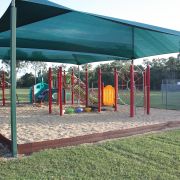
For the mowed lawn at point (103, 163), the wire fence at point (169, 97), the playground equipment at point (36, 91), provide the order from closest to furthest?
the mowed lawn at point (103, 163)
the wire fence at point (169, 97)
the playground equipment at point (36, 91)

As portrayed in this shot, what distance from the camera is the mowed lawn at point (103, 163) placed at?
411 centimetres

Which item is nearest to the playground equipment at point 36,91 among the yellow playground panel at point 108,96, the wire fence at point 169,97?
the yellow playground panel at point 108,96

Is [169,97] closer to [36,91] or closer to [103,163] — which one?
[36,91]

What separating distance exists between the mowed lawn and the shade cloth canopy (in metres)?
2.81

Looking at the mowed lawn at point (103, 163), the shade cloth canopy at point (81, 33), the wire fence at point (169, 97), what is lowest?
the mowed lawn at point (103, 163)

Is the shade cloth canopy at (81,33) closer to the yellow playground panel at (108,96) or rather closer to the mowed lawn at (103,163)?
the yellow playground panel at (108,96)

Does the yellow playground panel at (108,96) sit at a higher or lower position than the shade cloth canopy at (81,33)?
lower

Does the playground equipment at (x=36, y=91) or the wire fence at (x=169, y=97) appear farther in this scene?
the playground equipment at (x=36, y=91)

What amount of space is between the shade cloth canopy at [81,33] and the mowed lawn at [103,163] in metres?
2.81

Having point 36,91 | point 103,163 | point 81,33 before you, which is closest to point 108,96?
point 36,91

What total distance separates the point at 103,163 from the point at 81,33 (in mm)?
5236

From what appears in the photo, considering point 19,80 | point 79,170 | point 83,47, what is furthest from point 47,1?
point 19,80

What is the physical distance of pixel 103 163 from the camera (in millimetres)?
4598

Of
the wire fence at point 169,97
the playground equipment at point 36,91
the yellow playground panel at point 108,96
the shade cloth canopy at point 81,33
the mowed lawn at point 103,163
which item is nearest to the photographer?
the mowed lawn at point 103,163
